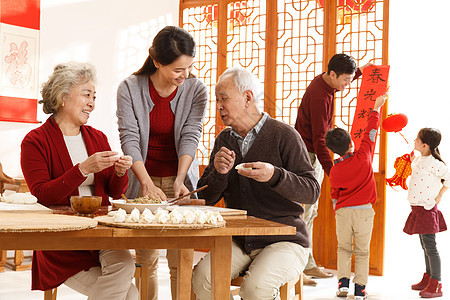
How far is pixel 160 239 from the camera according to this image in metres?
1.58

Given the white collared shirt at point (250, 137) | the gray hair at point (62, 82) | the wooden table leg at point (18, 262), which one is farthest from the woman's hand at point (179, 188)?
the wooden table leg at point (18, 262)

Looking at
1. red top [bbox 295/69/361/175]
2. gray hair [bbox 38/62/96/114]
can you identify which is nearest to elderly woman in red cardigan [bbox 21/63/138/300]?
gray hair [bbox 38/62/96/114]

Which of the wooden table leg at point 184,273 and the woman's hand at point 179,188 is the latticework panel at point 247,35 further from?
the wooden table leg at point 184,273

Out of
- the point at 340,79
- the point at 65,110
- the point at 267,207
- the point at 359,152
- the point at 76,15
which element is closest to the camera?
the point at 267,207

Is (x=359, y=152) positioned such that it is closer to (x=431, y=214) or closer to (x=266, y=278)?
(x=431, y=214)

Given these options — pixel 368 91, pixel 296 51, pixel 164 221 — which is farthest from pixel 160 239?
pixel 296 51

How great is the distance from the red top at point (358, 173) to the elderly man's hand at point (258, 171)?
1.83m

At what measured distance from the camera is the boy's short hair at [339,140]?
3.69m

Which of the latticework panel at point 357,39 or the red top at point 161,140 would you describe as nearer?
the red top at point 161,140

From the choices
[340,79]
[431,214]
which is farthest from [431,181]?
[340,79]

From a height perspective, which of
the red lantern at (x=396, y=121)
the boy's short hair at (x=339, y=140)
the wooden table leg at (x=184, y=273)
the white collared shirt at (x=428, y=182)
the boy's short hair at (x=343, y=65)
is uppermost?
the boy's short hair at (x=343, y=65)

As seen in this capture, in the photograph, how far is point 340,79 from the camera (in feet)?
13.1

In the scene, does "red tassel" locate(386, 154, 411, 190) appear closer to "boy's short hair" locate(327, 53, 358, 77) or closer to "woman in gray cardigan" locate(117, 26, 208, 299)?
"boy's short hair" locate(327, 53, 358, 77)

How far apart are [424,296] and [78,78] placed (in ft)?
9.25
